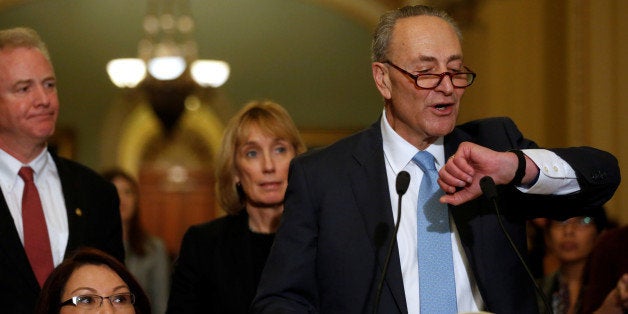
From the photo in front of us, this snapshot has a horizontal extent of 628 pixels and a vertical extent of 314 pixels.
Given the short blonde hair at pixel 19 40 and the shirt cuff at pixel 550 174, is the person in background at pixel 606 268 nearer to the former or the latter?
the shirt cuff at pixel 550 174

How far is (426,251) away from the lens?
2.55 meters

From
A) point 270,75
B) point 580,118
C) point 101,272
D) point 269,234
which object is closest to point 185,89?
point 270,75

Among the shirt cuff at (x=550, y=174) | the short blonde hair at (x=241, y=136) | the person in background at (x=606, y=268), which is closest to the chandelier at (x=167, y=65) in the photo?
the short blonde hair at (x=241, y=136)

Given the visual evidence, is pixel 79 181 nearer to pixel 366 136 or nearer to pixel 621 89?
pixel 366 136

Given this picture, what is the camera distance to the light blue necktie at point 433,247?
251cm

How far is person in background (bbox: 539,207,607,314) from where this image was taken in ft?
15.3

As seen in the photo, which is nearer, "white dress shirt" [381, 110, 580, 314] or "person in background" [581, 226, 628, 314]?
"white dress shirt" [381, 110, 580, 314]

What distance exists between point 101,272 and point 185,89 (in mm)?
10043

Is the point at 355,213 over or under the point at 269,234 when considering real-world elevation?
over

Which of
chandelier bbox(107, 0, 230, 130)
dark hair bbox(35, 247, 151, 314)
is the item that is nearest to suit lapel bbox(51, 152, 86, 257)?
dark hair bbox(35, 247, 151, 314)

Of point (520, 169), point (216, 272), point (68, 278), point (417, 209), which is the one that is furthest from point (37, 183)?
point (520, 169)

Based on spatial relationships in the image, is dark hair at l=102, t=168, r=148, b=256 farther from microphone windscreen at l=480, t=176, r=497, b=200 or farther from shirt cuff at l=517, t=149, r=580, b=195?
microphone windscreen at l=480, t=176, r=497, b=200

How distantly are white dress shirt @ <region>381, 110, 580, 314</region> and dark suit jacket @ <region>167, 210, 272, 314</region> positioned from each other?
1.25m

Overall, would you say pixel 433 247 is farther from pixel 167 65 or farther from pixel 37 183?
pixel 167 65
